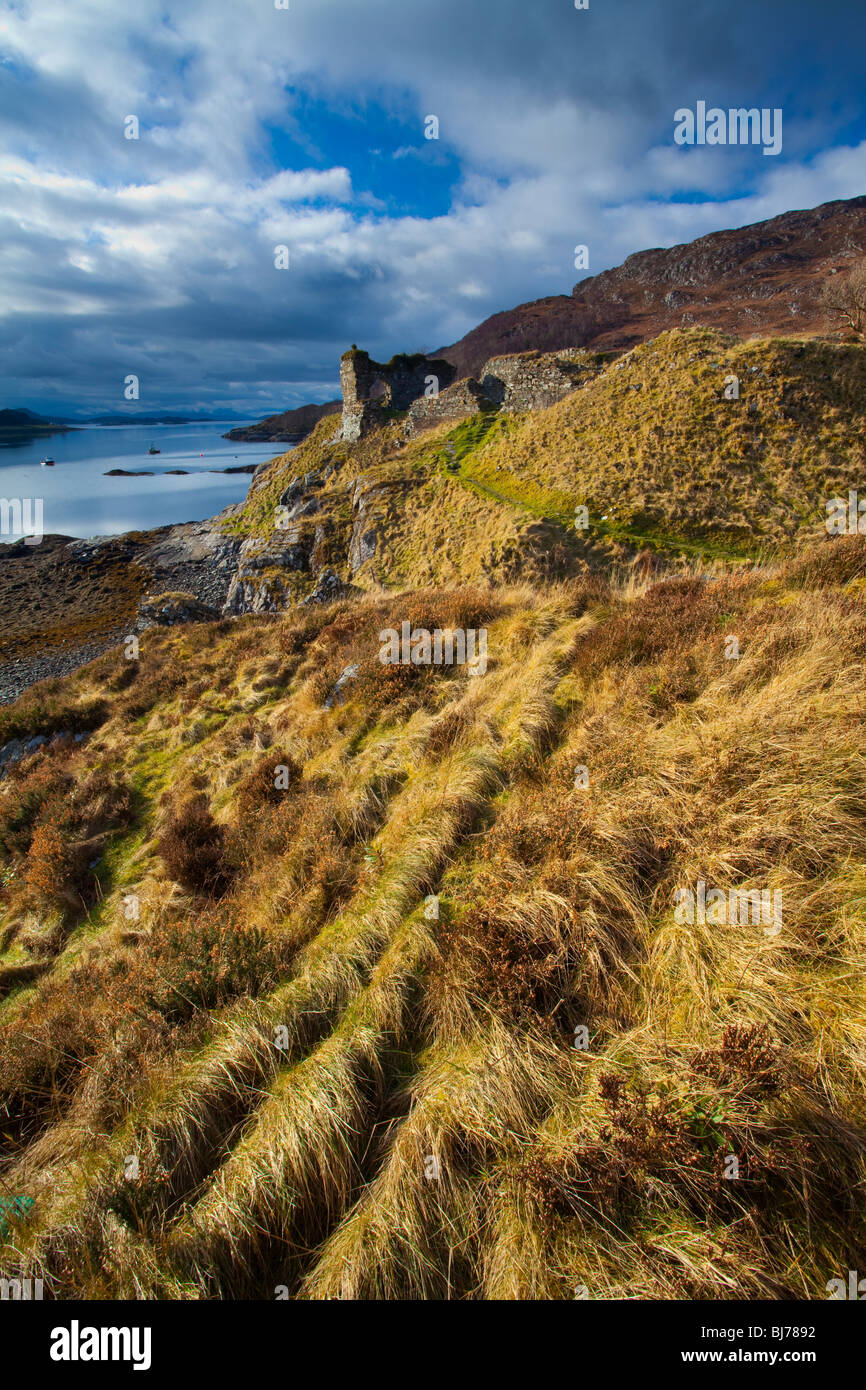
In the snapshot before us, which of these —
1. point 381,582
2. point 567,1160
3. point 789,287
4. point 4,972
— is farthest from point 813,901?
point 789,287

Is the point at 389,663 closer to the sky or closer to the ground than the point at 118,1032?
closer to the sky

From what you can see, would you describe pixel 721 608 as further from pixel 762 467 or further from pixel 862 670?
pixel 762 467

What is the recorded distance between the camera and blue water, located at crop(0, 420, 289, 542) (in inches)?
3044

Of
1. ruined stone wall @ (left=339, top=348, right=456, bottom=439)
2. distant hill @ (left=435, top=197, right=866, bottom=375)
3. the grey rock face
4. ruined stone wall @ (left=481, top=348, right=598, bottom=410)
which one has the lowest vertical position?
the grey rock face

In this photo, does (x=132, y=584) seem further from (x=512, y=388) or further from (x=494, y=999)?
(x=494, y=999)

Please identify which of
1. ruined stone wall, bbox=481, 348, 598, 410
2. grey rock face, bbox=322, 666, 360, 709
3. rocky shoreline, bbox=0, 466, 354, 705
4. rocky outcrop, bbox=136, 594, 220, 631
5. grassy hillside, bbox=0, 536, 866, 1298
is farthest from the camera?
rocky shoreline, bbox=0, 466, 354, 705

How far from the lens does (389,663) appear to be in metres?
10.0

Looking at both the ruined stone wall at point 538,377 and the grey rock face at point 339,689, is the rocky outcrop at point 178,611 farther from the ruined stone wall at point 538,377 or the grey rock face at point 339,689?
the ruined stone wall at point 538,377

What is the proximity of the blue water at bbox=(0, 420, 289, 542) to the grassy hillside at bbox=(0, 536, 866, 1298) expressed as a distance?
7941cm

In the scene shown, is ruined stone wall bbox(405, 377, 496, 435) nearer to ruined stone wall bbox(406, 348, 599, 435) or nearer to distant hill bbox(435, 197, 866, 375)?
ruined stone wall bbox(406, 348, 599, 435)

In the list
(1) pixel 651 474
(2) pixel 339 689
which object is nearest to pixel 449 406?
(1) pixel 651 474

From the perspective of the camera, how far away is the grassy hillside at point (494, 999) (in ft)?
8.36

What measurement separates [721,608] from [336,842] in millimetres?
6628

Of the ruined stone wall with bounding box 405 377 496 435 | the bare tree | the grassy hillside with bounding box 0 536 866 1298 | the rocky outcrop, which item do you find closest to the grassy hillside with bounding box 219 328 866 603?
the bare tree
